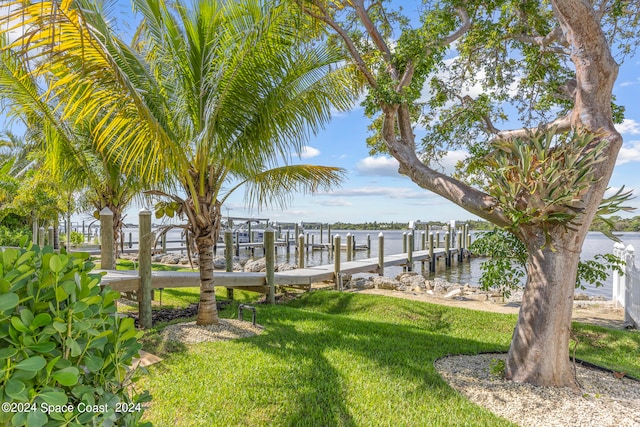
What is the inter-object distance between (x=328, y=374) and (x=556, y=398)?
2132 millimetres

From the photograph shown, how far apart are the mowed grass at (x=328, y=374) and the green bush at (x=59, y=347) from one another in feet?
6.53

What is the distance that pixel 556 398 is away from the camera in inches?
134

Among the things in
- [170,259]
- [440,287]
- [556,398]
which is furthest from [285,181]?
[170,259]

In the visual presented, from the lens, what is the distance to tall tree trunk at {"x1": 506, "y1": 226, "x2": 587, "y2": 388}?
11.9ft

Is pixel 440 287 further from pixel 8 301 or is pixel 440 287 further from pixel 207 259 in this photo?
pixel 8 301

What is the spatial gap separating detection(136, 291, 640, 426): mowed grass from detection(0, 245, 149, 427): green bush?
199 cm

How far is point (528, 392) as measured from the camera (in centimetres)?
351

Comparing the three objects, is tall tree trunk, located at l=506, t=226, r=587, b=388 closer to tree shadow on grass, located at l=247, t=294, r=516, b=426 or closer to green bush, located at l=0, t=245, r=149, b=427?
tree shadow on grass, located at l=247, t=294, r=516, b=426

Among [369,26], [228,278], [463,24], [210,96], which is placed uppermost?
[463,24]

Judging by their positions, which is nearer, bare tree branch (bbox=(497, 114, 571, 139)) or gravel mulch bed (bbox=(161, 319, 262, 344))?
bare tree branch (bbox=(497, 114, 571, 139))

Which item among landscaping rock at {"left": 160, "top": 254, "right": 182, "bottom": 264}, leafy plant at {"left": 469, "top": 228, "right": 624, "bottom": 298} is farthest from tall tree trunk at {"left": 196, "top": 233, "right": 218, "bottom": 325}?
landscaping rock at {"left": 160, "top": 254, "right": 182, "bottom": 264}

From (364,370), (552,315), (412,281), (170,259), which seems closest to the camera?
(552,315)

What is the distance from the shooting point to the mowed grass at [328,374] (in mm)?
3086

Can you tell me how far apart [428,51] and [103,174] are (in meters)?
8.97
